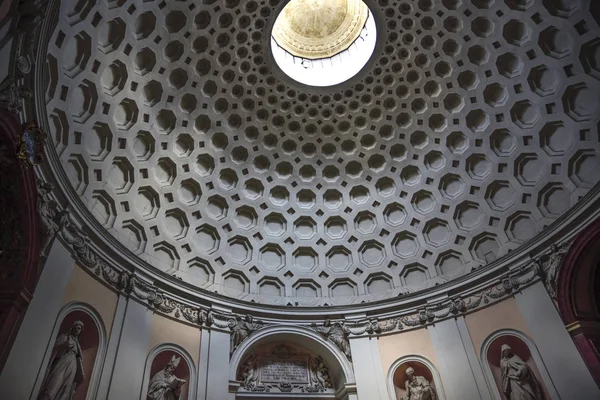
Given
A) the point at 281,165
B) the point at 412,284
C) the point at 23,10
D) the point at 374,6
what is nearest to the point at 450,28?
the point at 374,6

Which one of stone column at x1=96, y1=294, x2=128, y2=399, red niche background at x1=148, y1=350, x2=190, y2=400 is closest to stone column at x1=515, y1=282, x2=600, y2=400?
red niche background at x1=148, y1=350, x2=190, y2=400

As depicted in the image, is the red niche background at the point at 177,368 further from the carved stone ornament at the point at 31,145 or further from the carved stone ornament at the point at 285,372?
the carved stone ornament at the point at 31,145

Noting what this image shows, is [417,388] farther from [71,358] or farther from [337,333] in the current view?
[71,358]

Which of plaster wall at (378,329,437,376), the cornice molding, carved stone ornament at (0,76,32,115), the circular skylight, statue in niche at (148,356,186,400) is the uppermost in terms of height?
the circular skylight

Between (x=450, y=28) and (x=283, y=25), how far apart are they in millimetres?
A: 8182

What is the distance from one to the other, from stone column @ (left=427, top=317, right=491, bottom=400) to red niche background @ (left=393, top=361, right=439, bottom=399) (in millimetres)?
587

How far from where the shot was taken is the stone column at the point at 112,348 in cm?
1140

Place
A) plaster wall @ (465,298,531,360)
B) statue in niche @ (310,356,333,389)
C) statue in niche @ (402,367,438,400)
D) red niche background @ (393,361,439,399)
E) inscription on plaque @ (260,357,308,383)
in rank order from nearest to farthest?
plaster wall @ (465,298,531,360) < statue in niche @ (402,367,438,400) < red niche background @ (393,361,439,399) < inscription on plaque @ (260,357,308,383) < statue in niche @ (310,356,333,389)

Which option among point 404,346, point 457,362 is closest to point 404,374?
point 404,346

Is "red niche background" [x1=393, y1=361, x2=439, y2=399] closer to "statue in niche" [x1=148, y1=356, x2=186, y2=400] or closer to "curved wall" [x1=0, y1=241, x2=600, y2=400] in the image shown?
"curved wall" [x1=0, y1=241, x2=600, y2=400]

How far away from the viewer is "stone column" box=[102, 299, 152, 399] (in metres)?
11.9

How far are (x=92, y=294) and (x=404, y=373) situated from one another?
1102 centimetres

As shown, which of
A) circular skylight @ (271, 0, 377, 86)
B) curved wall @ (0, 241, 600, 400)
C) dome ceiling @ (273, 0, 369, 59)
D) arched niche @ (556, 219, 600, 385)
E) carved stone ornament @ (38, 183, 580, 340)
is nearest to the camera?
curved wall @ (0, 241, 600, 400)

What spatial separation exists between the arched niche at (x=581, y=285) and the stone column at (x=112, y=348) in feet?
44.6
